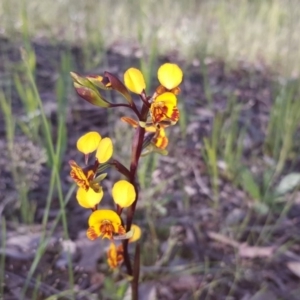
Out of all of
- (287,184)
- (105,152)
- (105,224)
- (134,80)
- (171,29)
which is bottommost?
(287,184)

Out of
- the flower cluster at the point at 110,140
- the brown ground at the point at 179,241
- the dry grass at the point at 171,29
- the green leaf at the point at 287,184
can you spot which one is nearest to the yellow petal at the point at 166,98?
the flower cluster at the point at 110,140

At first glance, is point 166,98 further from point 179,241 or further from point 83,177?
point 179,241

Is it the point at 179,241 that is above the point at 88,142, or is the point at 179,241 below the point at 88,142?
below

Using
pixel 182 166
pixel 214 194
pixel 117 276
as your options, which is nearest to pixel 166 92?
pixel 117 276

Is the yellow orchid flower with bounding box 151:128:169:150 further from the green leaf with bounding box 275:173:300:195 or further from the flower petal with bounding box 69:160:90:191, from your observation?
the green leaf with bounding box 275:173:300:195

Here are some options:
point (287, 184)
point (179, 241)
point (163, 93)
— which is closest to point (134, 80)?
point (163, 93)

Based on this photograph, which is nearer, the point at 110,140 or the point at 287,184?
the point at 110,140

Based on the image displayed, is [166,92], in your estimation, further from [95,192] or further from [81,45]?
[81,45]

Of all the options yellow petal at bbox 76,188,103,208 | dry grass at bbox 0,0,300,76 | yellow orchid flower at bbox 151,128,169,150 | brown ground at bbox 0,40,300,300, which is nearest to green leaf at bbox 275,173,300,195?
brown ground at bbox 0,40,300,300
